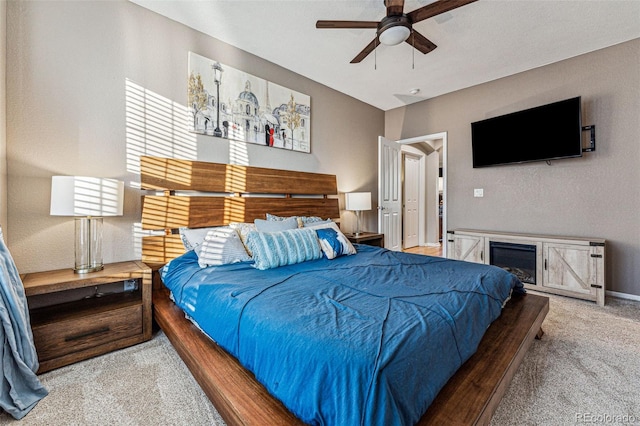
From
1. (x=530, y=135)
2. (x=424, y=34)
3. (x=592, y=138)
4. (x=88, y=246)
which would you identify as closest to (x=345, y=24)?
(x=424, y=34)

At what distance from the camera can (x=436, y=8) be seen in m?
1.96

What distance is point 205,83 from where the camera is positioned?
280 centimetres

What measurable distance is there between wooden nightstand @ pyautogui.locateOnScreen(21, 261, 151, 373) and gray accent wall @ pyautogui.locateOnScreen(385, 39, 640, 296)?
4158 millimetres

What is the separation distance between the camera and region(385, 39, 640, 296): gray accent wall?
9.84 feet

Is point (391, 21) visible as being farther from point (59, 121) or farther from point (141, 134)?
point (59, 121)

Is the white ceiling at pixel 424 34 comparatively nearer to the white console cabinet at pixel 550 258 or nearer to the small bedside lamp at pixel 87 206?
the small bedside lamp at pixel 87 206

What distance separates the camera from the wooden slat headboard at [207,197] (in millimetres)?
2441

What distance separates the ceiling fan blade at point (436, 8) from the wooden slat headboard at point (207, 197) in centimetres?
201

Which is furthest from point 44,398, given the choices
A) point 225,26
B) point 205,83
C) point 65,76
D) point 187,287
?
point 225,26

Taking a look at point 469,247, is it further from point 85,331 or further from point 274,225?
point 85,331

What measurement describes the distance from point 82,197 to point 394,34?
2525 mm

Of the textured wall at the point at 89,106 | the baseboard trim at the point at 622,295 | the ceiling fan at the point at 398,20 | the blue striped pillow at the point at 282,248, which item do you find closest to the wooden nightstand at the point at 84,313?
the textured wall at the point at 89,106

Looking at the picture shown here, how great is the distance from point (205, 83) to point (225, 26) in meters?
0.57

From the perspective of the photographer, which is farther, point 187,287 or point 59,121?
point 59,121
